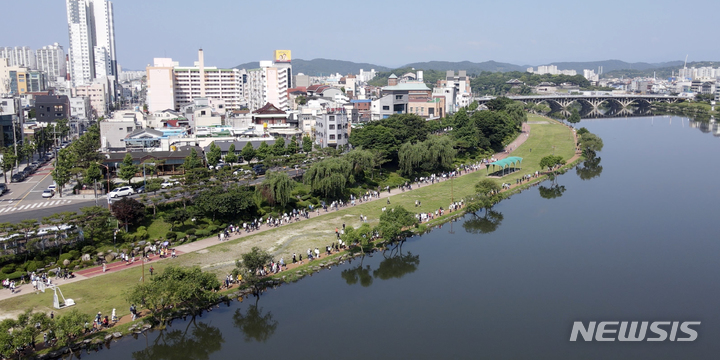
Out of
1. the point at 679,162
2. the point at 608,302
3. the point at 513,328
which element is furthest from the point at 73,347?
the point at 679,162

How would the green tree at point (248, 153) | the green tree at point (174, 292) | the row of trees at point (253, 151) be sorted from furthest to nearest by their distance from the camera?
the green tree at point (248, 153) < the row of trees at point (253, 151) < the green tree at point (174, 292)

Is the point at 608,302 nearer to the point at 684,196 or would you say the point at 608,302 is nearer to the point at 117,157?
the point at 684,196

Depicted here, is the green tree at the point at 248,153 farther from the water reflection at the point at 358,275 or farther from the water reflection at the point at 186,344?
the water reflection at the point at 186,344

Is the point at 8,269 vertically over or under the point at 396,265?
over

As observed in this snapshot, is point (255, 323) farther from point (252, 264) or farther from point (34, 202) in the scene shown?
point (34, 202)

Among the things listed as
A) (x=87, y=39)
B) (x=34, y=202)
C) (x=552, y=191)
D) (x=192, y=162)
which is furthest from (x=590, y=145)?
(x=87, y=39)

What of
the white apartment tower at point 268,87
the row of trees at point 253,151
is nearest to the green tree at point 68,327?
the row of trees at point 253,151
